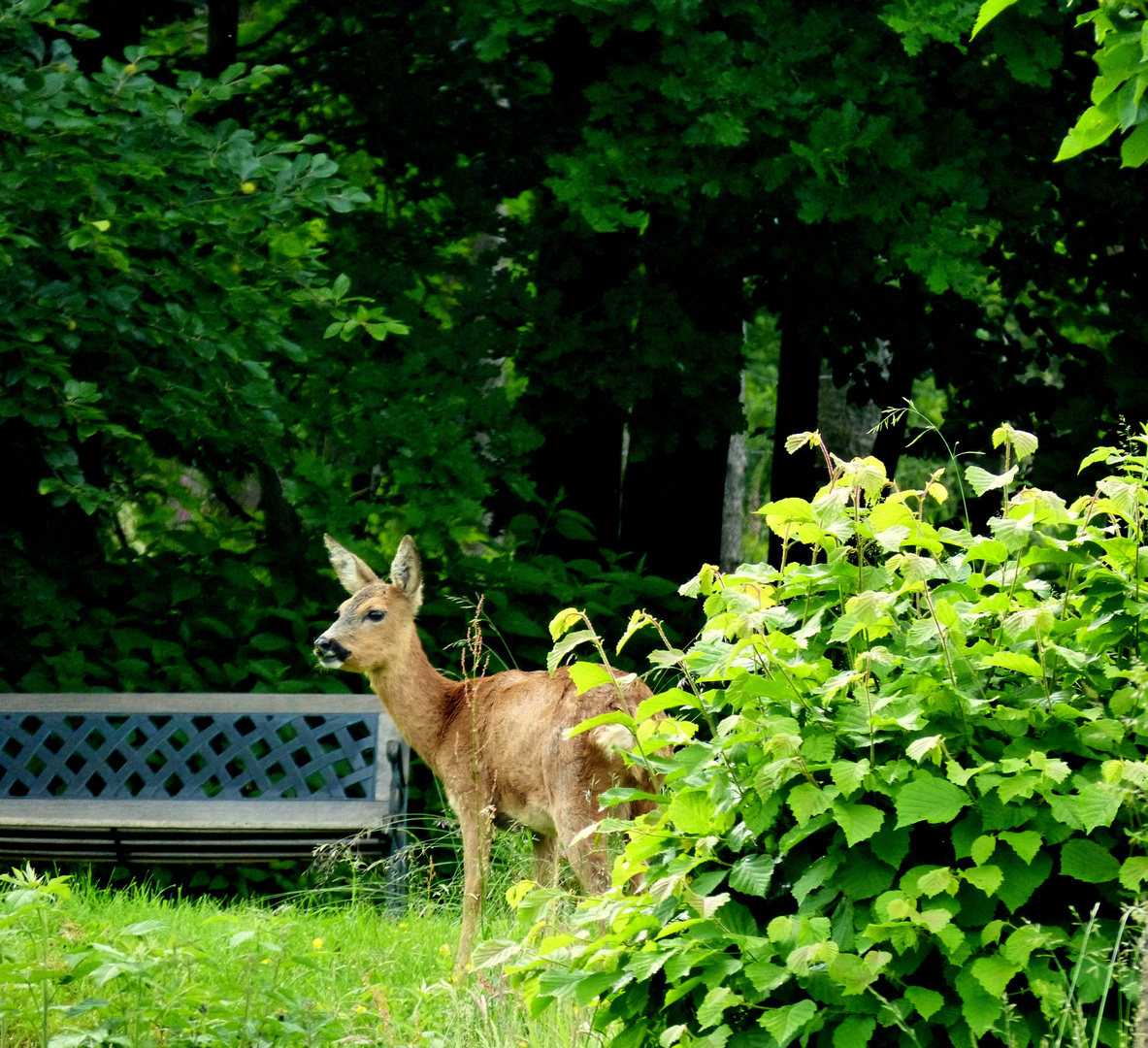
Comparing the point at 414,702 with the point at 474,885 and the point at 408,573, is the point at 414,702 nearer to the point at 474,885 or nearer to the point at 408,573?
the point at 408,573

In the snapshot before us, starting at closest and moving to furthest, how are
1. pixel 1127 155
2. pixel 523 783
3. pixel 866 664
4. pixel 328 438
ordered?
pixel 866 664, pixel 1127 155, pixel 523 783, pixel 328 438

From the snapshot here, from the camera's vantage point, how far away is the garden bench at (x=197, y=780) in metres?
7.46

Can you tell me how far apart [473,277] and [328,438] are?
1521 mm

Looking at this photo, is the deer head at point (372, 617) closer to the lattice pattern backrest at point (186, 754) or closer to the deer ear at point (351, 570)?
the deer ear at point (351, 570)

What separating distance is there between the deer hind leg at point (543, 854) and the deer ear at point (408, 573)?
1166 mm

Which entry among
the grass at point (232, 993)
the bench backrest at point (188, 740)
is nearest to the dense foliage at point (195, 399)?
the bench backrest at point (188, 740)

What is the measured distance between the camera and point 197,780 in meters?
8.38

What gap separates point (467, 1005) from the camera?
475 centimetres

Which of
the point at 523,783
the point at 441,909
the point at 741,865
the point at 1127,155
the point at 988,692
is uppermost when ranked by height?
the point at 1127,155

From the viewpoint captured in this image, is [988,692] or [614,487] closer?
[988,692]

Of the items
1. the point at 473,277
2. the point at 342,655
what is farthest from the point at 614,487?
the point at 342,655

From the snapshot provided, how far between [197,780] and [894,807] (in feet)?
18.6

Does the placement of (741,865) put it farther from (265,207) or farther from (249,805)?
(265,207)

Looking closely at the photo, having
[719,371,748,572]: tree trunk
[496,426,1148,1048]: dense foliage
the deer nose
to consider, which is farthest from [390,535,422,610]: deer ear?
[719,371,748,572]: tree trunk
